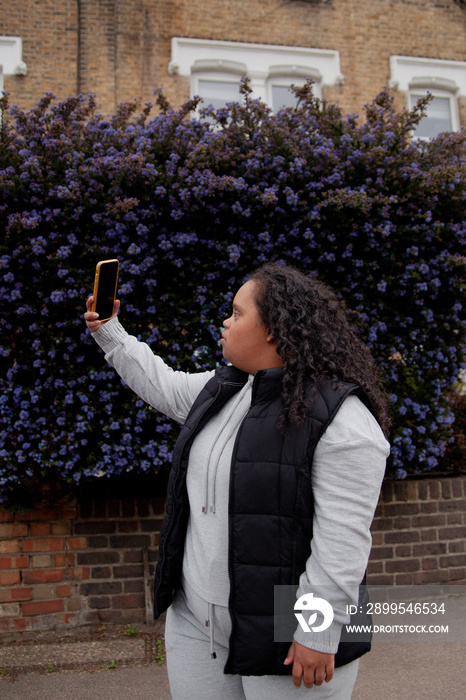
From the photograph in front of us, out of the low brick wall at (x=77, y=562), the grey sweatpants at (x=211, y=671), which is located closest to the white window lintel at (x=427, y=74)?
the low brick wall at (x=77, y=562)

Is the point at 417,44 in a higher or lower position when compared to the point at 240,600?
higher

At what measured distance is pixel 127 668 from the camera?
383 centimetres

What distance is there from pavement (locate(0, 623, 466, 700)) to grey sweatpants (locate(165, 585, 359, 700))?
1.79 meters

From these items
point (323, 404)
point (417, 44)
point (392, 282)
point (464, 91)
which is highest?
point (417, 44)

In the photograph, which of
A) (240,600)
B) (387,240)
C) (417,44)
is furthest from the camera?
(417,44)

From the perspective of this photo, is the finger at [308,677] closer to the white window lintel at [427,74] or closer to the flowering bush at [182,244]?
the flowering bush at [182,244]

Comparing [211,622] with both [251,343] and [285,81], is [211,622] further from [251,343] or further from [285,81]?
[285,81]

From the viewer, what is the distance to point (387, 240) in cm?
427

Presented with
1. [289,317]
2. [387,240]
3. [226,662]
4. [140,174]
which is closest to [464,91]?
[387,240]

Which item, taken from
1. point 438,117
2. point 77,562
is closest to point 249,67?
point 438,117

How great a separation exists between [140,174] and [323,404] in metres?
2.60

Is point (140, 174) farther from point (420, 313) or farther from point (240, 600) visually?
point (240, 600)

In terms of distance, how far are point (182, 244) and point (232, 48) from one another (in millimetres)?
7492

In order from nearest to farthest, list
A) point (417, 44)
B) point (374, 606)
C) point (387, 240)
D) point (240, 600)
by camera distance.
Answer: point (240, 600), point (387, 240), point (374, 606), point (417, 44)
